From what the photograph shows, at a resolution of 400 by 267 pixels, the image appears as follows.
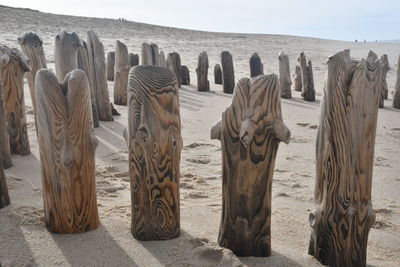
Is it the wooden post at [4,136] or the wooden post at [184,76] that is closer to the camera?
the wooden post at [4,136]

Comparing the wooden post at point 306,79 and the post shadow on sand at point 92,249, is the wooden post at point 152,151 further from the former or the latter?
the wooden post at point 306,79

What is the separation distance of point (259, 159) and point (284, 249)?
0.75m

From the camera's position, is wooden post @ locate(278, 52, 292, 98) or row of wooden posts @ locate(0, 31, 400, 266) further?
wooden post @ locate(278, 52, 292, 98)

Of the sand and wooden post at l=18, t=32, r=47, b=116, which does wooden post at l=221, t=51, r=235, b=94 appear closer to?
the sand

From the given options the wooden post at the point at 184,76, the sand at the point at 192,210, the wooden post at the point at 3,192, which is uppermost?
the wooden post at the point at 184,76

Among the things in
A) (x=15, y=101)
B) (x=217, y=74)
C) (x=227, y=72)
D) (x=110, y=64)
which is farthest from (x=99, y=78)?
(x=217, y=74)

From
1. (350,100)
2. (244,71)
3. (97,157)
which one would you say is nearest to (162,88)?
(350,100)

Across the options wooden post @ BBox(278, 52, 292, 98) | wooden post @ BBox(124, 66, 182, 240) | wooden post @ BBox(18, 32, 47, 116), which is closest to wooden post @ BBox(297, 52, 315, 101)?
wooden post @ BBox(278, 52, 292, 98)

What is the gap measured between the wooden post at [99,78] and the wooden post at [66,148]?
414 cm

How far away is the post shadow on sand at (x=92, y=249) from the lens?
2.83 m

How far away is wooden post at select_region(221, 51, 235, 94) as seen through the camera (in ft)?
34.2

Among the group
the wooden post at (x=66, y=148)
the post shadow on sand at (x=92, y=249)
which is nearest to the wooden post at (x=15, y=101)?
the wooden post at (x=66, y=148)

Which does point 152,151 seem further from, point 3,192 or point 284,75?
point 284,75

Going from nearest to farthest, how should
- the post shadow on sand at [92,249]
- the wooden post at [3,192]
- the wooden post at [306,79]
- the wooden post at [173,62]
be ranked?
the post shadow on sand at [92,249] → the wooden post at [3,192] → the wooden post at [306,79] → the wooden post at [173,62]
